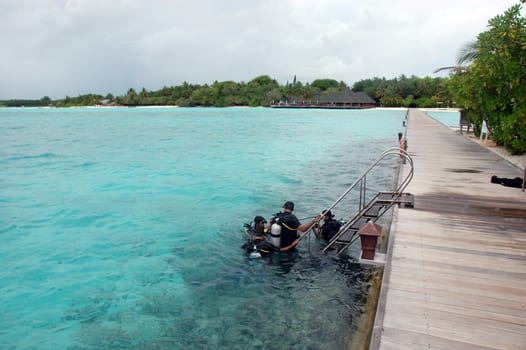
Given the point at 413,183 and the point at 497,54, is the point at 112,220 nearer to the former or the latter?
the point at 413,183

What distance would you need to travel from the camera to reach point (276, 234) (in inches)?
283

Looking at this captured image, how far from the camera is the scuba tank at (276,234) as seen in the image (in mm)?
7141

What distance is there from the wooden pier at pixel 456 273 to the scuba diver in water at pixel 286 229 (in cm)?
178

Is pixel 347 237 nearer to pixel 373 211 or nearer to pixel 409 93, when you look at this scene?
pixel 373 211

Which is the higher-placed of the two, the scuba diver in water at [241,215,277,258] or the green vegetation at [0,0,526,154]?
the green vegetation at [0,0,526,154]

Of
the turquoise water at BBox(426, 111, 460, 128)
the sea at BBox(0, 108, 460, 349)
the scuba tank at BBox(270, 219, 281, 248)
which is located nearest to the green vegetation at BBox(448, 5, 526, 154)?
the sea at BBox(0, 108, 460, 349)

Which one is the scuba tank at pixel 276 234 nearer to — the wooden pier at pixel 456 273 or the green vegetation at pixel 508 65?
the wooden pier at pixel 456 273

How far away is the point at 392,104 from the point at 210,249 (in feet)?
313

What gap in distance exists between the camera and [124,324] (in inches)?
216

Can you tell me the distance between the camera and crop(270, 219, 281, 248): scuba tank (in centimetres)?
714

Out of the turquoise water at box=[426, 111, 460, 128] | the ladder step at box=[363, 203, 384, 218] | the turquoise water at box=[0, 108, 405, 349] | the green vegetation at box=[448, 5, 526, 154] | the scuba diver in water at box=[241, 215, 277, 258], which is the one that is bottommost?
the turquoise water at box=[0, 108, 405, 349]

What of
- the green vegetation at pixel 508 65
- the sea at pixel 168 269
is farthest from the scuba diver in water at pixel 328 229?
the green vegetation at pixel 508 65

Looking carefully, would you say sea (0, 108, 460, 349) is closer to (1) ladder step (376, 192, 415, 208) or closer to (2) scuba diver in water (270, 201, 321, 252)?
(2) scuba diver in water (270, 201, 321, 252)

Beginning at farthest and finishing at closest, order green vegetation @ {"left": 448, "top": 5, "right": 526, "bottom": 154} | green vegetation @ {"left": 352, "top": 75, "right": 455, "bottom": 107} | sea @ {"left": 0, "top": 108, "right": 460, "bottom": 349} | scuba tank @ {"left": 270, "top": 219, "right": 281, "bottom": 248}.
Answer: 1. green vegetation @ {"left": 352, "top": 75, "right": 455, "bottom": 107}
2. green vegetation @ {"left": 448, "top": 5, "right": 526, "bottom": 154}
3. scuba tank @ {"left": 270, "top": 219, "right": 281, "bottom": 248}
4. sea @ {"left": 0, "top": 108, "right": 460, "bottom": 349}
